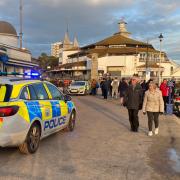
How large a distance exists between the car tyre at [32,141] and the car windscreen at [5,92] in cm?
82

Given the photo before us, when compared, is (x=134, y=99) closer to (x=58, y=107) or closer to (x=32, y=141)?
(x=58, y=107)

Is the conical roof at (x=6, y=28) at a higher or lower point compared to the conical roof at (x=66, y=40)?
lower

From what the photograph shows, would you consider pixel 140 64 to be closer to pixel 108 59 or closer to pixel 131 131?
pixel 108 59

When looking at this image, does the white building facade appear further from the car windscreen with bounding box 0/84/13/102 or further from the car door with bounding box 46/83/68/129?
the car windscreen with bounding box 0/84/13/102

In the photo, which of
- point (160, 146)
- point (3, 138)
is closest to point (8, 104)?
point (3, 138)

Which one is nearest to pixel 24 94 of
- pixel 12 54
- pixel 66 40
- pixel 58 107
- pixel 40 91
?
pixel 40 91

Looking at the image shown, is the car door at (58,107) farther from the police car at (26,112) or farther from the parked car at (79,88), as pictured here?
the parked car at (79,88)

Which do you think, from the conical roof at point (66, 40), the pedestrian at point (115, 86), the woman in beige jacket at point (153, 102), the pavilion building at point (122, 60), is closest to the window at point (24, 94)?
the woman in beige jacket at point (153, 102)

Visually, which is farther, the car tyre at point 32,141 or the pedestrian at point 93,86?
the pedestrian at point 93,86

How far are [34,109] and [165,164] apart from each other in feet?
9.34

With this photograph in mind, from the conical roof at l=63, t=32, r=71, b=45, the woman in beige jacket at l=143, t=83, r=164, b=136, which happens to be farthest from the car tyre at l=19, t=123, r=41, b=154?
the conical roof at l=63, t=32, r=71, b=45

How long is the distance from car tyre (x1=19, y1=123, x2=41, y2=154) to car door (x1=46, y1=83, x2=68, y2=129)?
1.08 m

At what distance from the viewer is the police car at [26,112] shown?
6926 mm

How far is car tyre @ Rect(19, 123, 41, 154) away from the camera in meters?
7.45
